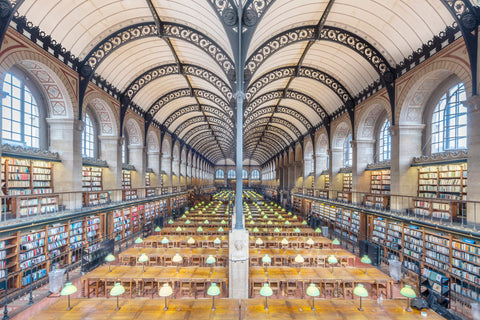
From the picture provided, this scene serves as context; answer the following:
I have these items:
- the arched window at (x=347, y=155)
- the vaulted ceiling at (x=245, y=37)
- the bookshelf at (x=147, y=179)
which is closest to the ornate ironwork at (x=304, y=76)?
the vaulted ceiling at (x=245, y=37)

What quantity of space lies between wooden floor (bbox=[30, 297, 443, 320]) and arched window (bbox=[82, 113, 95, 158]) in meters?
12.9

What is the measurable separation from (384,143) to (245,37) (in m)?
13.0

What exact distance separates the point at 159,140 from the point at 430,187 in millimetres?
21596

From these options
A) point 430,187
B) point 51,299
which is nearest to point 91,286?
point 51,299

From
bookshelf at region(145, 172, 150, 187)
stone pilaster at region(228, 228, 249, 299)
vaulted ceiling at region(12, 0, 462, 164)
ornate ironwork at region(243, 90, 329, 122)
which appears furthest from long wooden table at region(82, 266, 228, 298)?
bookshelf at region(145, 172, 150, 187)

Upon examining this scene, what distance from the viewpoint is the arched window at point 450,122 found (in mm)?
11859

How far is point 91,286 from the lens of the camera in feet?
28.2

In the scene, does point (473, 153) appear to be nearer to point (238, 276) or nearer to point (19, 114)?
point (238, 276)

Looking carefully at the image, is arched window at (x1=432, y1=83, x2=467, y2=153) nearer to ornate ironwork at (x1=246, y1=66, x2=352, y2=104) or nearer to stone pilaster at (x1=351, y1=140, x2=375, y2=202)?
stone pilaster at (x1=351, y1=140, x2=375, y2=202)

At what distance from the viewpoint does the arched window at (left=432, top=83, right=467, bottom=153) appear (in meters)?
11.9

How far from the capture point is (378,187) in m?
17.2

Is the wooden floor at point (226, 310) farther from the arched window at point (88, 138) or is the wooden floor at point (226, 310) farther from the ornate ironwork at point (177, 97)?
the ornate ironwork at point (177, 97)


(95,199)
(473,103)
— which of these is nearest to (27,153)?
(95,199)

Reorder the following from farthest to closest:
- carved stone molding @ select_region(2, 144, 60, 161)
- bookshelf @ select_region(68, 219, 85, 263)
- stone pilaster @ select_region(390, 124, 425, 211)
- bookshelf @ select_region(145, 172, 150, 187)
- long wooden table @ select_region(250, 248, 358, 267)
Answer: bookshelf @ select_region(145, 172, 150, 187), stone pilaster @ select_region(390, 124, 425, 211), bookshelf @ select_region(68, 219, 85, 263), long wooden table @ select_region(250, 248, 358, 267), carved stone molding @ select_region(2, 144, 60, 161)
